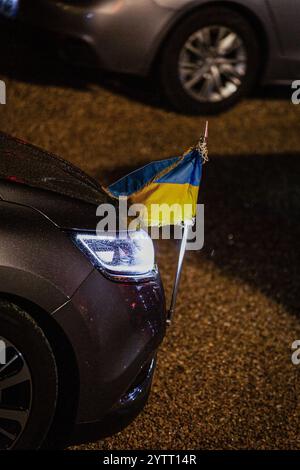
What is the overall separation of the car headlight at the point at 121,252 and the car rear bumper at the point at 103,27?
11.5 ft

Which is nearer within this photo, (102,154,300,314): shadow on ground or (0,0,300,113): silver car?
(102,154,300,314): shadow on ground

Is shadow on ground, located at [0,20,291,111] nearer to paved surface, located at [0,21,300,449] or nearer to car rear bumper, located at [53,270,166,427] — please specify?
paved surface, located at [0,21,300,449]

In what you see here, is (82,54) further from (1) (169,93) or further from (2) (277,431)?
(2) (277,431)

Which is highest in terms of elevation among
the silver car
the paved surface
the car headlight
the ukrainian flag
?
the silver car

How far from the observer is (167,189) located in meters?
3.74

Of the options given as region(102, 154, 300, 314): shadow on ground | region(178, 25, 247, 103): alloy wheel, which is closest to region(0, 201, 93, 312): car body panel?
region(102, 154, 300, 314): shadow on ground

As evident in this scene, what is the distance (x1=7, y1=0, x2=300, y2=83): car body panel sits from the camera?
662 cm

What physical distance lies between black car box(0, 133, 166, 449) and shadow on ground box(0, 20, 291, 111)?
4145 mm

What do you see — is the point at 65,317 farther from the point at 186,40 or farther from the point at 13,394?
the point at 186,40

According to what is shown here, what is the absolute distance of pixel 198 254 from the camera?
5.53m

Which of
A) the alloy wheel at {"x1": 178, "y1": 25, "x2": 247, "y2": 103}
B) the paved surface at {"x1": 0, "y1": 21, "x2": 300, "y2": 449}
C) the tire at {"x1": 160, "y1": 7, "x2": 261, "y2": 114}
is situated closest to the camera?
the paved surface at {"x1": 0, "y1": 21, "x2": 300, "y2": 449}

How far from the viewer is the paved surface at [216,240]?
13.3 ft

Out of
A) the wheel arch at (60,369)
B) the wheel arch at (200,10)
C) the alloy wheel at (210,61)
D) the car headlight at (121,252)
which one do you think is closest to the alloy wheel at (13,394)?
the wheel arch at (60,369)
